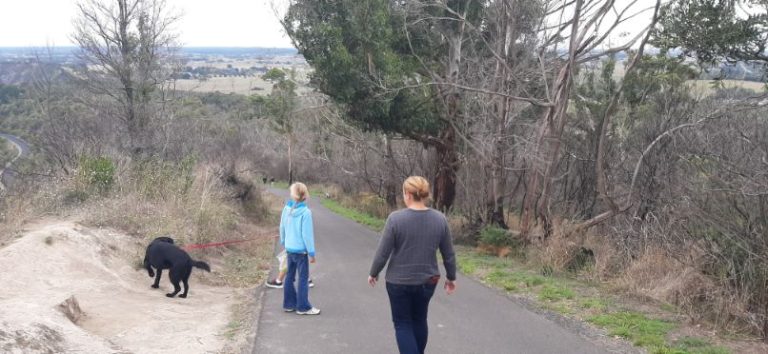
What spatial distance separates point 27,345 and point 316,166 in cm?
5190

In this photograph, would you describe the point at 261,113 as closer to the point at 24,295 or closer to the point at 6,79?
the point at 6,79

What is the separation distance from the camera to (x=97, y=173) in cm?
1446

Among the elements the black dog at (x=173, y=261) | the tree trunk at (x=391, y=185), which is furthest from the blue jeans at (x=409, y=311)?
the tree trunk at (x=391, y=185)

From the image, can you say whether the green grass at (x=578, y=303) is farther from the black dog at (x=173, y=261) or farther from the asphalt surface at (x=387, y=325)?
the black dog at (x=173, y=261)

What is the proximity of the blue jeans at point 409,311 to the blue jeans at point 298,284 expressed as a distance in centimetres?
277

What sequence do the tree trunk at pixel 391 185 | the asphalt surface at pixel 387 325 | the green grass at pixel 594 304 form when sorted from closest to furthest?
the asphalt surface at pixel 387 325 → the green grass at pixel 594 304 → the tree trunk at pixel 391 185

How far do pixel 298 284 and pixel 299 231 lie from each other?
713mm

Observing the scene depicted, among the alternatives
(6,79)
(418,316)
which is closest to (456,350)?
(418,316)

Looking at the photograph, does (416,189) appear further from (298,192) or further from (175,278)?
(175,278)

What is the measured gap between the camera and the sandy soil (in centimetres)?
634

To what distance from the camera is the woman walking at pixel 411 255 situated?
577 centimetres

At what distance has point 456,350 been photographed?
730 centimetres

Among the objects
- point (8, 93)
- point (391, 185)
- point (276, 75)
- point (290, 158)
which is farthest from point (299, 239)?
point (290, 158)

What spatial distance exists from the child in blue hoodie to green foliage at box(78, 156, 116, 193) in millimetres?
7363
